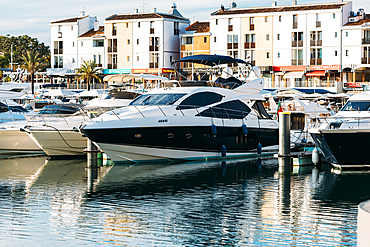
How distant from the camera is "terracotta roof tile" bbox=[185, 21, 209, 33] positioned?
70.4m

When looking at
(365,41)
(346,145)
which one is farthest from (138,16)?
(346,145)

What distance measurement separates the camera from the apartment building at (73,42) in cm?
7625

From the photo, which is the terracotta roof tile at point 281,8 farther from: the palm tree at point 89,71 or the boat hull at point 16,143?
the boat hull at point 16,143

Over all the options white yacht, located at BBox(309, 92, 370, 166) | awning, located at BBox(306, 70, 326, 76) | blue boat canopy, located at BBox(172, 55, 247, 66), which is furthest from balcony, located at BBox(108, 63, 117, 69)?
white yacht, located at BBox(309, 92, 370, 166)

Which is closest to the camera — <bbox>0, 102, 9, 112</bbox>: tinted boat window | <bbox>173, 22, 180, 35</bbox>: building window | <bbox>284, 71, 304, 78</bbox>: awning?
<bbox>0, 102, 9, 112</bbox>: tinted boat window

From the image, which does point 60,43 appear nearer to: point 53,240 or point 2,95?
point 2,95

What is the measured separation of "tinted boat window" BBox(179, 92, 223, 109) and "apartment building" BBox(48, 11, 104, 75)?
53.5m

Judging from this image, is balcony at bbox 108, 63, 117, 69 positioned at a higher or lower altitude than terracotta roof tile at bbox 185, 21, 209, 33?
lower

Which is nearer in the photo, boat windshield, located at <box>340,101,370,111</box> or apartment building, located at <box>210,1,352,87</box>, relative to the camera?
boat windshield, located at <box>340,101,370,111</box>

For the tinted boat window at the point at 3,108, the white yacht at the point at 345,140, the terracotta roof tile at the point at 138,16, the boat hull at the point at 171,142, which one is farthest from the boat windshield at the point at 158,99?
the terracotta roof tile at the point at 138,16

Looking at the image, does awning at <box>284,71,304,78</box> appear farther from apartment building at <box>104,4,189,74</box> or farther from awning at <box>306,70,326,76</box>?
apartment building at <box>104,4,189,74</box>

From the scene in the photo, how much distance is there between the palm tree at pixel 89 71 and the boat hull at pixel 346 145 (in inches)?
2093

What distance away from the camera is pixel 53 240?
1148cm

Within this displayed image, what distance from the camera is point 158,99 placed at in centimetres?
2352
